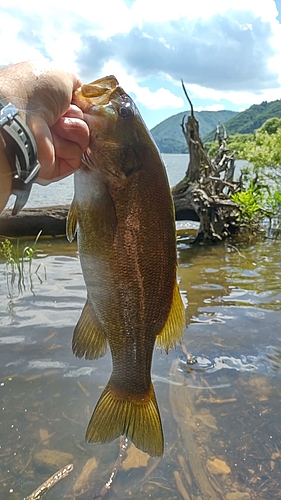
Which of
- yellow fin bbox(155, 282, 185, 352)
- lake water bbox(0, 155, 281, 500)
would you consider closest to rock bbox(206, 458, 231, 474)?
lake water bbox(0, 155, 281, 500)

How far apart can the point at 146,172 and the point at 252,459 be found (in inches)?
111

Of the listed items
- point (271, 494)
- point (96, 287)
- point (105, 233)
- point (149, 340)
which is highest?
point (105, 233)

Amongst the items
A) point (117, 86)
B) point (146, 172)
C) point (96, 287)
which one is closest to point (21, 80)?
point (117, 86)

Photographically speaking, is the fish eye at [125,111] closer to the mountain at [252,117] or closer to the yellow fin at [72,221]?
the yellow fin at [72,221]

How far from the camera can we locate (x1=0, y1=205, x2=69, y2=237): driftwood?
12.9 meters

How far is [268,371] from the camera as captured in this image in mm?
5051

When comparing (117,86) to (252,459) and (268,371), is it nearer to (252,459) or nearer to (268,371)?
(252,459)

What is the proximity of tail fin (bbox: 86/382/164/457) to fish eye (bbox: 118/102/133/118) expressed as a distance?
148 centimetres

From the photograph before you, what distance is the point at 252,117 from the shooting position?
446 feet

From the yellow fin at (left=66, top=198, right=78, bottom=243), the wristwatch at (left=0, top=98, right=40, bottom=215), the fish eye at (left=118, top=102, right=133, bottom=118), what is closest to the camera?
the wristwatch at (left=0, top=98, right=40, bottom=215)

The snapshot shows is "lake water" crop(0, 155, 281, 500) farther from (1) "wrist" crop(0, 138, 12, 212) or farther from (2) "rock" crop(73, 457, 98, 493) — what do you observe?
(1) "wrist" crop(0, 138, 12, 212)

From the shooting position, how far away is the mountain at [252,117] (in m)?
121

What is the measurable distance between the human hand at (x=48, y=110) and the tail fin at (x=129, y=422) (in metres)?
1.30

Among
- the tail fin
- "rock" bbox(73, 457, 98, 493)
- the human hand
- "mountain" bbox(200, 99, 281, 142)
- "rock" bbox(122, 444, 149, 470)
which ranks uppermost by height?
"mountain" bbox(200, 99, 281, 142)
